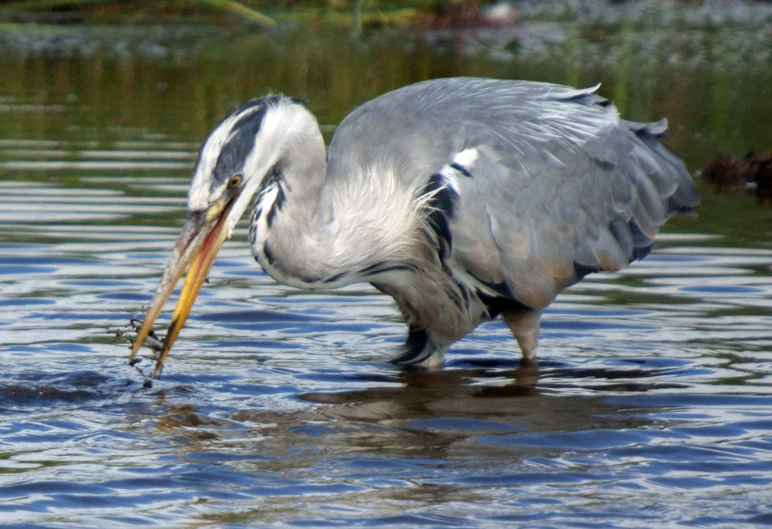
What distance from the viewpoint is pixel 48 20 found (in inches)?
987

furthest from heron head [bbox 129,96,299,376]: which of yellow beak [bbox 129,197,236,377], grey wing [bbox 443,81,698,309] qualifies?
grey wing [bbox 443,81,698,309]

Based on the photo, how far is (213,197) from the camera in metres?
5.52

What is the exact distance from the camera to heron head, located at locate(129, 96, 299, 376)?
5508 mm

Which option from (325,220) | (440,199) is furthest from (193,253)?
(440,199)

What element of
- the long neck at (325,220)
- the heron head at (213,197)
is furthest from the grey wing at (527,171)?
the heron head at (213,197)

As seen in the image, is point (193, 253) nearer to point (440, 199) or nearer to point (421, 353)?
point (440, 199)

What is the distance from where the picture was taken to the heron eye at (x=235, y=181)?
220 inches

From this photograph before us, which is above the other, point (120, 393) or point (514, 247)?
point (514, 247)

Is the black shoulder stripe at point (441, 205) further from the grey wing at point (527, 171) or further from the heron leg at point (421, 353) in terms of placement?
the heron leg at point (421, 353)

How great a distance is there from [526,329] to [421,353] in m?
0.55

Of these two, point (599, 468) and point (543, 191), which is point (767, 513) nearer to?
point (599, 468)

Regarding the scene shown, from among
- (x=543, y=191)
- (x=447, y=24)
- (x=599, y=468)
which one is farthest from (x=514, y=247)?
(x=447, y=24)

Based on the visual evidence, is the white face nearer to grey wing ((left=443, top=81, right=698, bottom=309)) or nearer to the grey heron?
the grey heron

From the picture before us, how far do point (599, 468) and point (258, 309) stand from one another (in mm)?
3197
